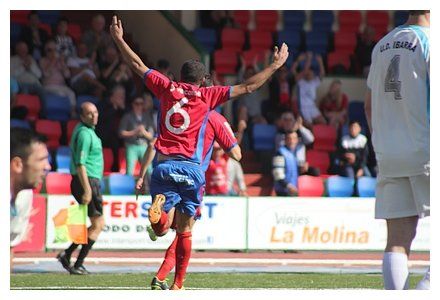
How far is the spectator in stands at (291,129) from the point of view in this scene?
66.8 ft

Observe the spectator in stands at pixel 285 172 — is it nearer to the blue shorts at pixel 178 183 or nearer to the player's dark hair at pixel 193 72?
the blue shorts at pixel 178 183

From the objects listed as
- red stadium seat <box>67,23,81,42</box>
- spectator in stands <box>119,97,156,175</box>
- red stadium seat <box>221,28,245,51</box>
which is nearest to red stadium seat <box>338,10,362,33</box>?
red stadium seat <box>221,28,245,51</box>

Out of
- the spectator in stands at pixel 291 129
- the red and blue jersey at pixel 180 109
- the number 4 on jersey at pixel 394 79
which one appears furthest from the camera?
the spectator in stands at pixel 291 129

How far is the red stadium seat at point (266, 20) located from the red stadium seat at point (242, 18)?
222mm

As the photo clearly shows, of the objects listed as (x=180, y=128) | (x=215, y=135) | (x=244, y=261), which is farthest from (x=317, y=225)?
(x=180, y=128)

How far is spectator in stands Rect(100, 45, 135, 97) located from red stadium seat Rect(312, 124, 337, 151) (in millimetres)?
3759

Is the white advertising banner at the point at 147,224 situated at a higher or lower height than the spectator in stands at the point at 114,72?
lower

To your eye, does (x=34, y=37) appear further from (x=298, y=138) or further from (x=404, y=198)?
(x=404, y=198)

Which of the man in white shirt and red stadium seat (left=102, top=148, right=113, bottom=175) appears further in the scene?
red stadium seat (left=102, top=148, right=113, bottom=175)

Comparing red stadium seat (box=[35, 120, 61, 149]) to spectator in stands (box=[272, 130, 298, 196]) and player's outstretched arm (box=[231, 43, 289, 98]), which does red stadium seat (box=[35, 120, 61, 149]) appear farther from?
player's outstretched arm (box=[231, 43, 289, 98])

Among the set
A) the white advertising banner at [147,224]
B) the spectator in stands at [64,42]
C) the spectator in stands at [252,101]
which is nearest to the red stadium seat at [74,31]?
the spectator in stands at [64,42]

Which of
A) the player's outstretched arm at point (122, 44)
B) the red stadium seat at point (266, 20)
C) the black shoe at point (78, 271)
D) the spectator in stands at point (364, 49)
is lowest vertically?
the black shoe at point (78, 271)

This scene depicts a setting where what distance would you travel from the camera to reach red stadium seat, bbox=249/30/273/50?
2412cm
